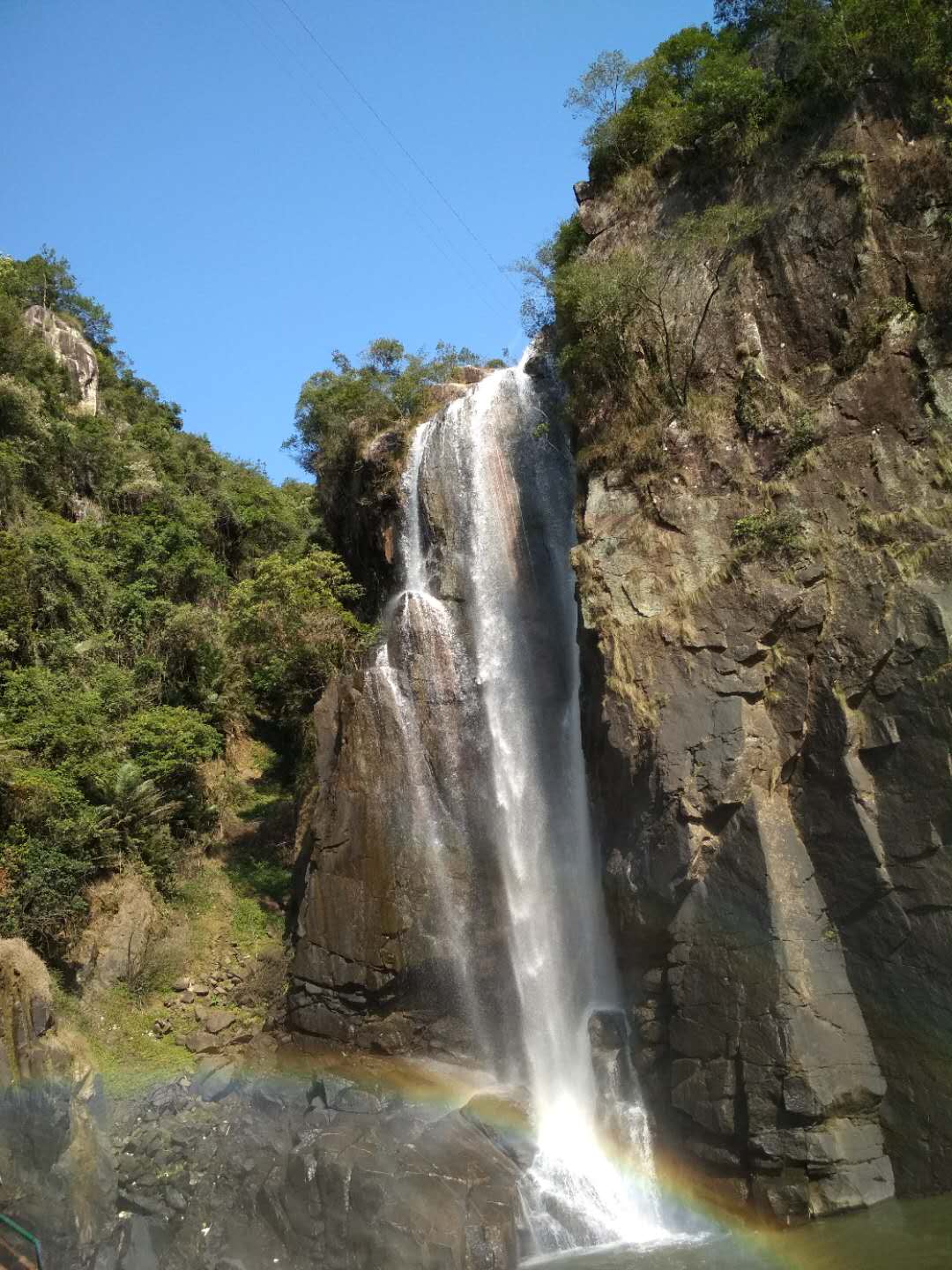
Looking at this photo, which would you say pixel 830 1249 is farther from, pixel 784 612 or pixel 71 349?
pixel 71 349

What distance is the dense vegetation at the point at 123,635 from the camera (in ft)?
57.4

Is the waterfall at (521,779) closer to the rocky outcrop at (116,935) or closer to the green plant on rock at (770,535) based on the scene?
the green plant on rock at (770,535)

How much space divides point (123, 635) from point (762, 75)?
20.5 metres

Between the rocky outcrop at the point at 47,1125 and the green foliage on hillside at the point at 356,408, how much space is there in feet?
53.8

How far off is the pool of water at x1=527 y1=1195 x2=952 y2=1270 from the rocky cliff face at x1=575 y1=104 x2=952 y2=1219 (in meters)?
0.33

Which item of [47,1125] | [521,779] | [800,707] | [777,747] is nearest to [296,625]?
[521,779]

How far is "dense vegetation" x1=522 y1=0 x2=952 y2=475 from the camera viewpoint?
17.1 meters

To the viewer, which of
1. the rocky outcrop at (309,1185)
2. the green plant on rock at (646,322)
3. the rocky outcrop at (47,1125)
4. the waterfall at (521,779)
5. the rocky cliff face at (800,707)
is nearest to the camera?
the rocky cliff face at (800,707)

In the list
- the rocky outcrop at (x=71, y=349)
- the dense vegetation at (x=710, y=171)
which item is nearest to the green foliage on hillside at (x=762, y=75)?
the dense vegetation at (x=710, y=171)

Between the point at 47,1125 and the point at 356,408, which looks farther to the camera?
the point at 356,408

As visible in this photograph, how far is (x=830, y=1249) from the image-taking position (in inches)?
397

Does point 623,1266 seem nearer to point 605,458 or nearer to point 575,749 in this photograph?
point 575,749

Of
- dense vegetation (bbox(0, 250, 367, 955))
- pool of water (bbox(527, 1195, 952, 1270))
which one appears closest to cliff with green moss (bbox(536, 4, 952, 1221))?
pool of water (bbox(527, 1195, 952, 1270))

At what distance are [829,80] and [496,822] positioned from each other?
54.3 ft
